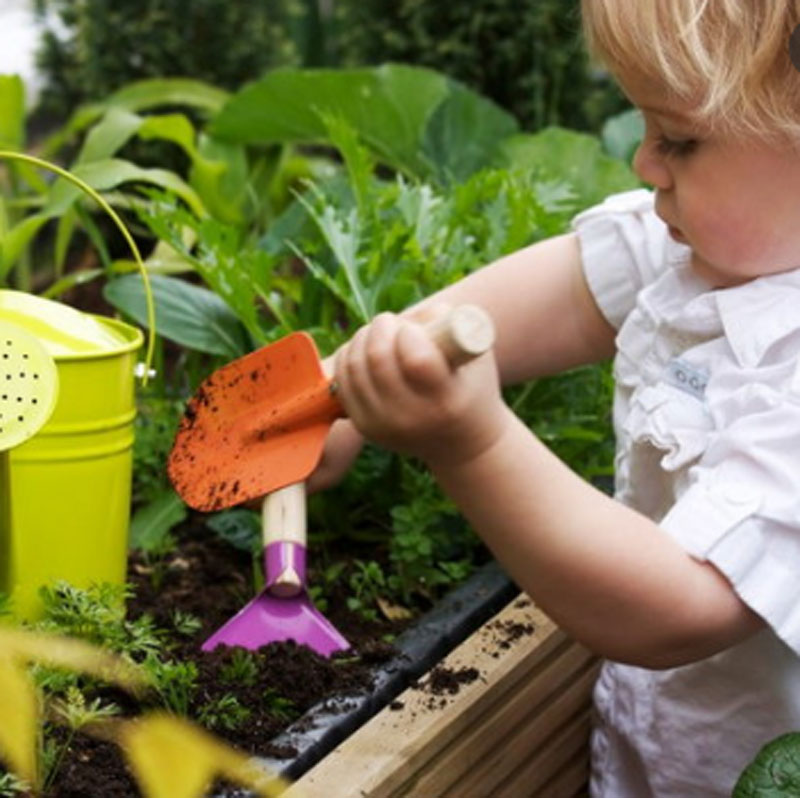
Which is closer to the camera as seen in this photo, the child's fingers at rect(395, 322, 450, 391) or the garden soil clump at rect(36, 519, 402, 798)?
the child's fingers at rect(395, 322, 450, 391)

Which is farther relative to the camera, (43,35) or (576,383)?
(43,35)

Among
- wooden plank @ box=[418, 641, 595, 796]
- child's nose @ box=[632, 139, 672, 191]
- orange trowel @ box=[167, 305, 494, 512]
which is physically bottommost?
wooden plank @ box=[418, 641, 595, 796]

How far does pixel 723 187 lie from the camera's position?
140 cm

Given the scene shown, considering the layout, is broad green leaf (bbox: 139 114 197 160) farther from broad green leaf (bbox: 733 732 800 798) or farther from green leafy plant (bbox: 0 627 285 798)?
broad green leaf (bbox: 733 732 800 798)

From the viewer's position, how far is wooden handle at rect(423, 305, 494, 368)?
1.10 meters

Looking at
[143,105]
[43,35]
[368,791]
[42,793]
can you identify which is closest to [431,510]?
[368,791]

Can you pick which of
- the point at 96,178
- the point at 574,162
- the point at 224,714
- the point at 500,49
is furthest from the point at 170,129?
the point at 224,714

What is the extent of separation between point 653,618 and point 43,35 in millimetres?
2809

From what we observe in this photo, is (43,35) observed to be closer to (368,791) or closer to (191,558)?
(191,558)

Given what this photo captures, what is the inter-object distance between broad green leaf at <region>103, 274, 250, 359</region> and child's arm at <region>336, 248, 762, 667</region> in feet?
2.55

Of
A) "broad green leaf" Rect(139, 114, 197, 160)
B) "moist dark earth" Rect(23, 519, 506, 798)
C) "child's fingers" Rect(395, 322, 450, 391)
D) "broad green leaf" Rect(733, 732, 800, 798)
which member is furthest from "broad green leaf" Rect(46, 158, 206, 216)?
"broad green leaf" Rect(733, 732, 800, 798)

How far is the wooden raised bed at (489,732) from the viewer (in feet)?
4.48

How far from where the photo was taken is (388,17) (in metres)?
3.60

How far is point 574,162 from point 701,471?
1284 millimetres
